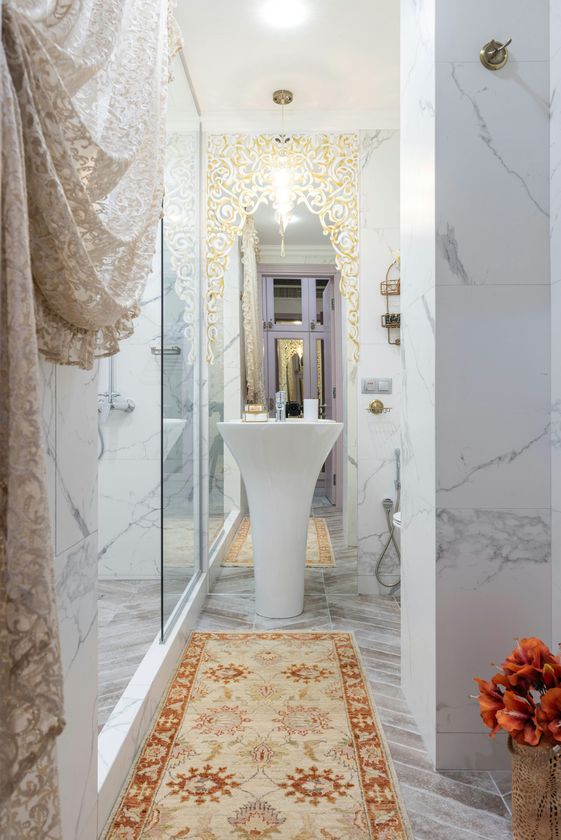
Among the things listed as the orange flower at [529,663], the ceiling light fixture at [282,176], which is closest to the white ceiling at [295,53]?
the ceiling light fixture at [282,176]

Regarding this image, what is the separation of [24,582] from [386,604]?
2.43 metres

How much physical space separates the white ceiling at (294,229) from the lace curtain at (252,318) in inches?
1.9

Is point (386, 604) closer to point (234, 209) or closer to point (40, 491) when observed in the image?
point (234, 209)

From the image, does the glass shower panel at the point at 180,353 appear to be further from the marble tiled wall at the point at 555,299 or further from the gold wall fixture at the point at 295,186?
the marble tiled wall at the point at 555,299

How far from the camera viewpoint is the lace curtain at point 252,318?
10.5 feet

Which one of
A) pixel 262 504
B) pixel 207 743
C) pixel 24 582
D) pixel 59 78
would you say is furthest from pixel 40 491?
pixel 262 504

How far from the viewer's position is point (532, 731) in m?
1.08

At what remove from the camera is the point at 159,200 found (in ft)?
4.10

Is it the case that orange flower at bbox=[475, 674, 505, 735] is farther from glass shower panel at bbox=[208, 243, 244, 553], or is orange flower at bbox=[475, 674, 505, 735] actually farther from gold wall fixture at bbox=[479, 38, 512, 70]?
glass shower panel at bbox=[208, 243, 244, 553]

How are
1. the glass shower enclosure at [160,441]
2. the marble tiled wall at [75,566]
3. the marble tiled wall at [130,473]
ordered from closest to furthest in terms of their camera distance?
the marble tiled wall at [75,566] → the glass shower enclosure at [160,441] → the marble tiled wall at [130,473]

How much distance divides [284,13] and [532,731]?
2670 mm

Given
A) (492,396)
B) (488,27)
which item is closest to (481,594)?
(492,396)

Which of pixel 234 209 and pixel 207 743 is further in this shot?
pixel 234 209

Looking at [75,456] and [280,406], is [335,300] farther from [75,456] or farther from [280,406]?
[75,456]
